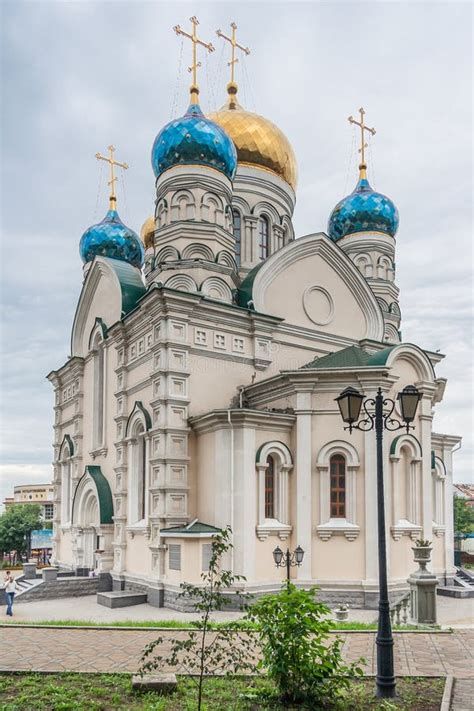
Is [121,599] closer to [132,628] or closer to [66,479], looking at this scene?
[132,628]

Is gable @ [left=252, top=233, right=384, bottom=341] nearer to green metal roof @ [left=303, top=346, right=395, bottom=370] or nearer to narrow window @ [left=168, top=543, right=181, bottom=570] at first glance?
green metal roof @ [left=303, top=346, right=395, bottom=370]

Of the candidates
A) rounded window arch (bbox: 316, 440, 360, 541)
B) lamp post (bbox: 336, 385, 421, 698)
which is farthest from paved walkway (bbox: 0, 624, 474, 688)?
rounded window arch (bbox: 316, 440, 360, 541)

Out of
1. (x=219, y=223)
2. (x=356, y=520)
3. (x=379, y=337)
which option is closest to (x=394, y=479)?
(x=356, y=520)

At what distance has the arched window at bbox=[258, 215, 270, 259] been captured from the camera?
22.0m

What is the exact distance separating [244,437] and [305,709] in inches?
336

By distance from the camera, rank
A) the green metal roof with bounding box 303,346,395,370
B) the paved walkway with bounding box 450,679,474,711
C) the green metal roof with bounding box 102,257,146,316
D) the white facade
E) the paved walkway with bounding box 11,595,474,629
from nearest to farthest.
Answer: the paved walkway with bounding box 450,679,474,711
the paved walkway with bounding box 11,595,474,629
the white facade
the green metal roof with bounding box 303,346,395,370
the green metal roof with bounding box 102,257,146,316

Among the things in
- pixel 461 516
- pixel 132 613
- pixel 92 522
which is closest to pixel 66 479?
pixel 92 522

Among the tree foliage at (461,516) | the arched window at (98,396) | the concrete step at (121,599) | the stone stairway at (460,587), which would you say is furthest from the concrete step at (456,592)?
the tree foliage at (461,516)

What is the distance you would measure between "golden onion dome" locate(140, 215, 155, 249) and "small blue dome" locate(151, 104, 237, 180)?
8.66 meters

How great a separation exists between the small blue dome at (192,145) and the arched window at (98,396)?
554 cm

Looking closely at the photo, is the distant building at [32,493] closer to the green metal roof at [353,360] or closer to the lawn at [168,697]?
the green metal roof at [353,360]

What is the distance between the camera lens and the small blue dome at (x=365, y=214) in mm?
23188

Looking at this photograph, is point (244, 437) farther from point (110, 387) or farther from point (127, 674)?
point (127, 674)

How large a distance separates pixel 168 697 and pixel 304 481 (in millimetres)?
8531
